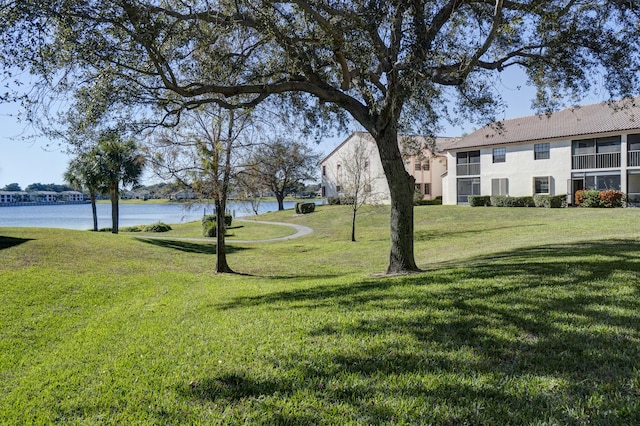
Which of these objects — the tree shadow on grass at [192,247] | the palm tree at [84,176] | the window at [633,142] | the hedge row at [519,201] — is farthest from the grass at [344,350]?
the palm tree at [84,176]

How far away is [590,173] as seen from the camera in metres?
33.7

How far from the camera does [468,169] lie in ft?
143

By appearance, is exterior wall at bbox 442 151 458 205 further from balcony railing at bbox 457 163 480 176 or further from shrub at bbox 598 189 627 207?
shrub at bbox 598 189 627 207

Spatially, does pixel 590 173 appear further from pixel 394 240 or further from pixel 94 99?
pixel 94 99

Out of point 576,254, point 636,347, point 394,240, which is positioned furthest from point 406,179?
point 636,347

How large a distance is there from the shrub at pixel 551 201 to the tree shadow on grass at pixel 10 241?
33.0 m

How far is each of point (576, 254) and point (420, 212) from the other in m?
27.2

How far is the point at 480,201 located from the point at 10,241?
34.3 metres

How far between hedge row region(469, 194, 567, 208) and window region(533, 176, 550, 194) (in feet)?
7.17

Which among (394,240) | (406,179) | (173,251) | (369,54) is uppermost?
(369,54)

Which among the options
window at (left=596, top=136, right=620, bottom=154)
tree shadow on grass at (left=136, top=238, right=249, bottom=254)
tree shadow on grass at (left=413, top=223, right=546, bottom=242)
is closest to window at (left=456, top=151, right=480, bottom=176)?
window at (left=596, top=136, right=620, bottom=154)

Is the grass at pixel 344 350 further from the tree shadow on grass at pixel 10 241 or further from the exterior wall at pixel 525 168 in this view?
the exterior wall at pixel 525 168

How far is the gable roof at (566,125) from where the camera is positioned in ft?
105

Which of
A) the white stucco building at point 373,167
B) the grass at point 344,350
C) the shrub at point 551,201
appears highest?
the white stucco building at point 373,167
